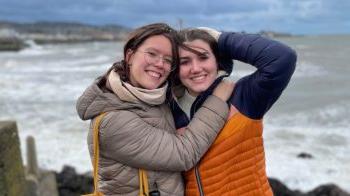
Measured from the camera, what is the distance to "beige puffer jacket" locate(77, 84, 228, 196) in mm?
2254

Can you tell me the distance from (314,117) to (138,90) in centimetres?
1455

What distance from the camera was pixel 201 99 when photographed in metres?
2.44

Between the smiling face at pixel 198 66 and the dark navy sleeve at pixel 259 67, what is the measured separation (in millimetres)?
75

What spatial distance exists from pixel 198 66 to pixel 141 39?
290 millimetres

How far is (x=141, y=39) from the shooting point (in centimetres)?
236

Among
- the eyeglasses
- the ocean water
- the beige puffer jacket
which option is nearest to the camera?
the beige puffer jacket

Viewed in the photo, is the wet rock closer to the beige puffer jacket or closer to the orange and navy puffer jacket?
the orange and navy puffer jacket

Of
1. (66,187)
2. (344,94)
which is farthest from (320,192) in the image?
(344,94)

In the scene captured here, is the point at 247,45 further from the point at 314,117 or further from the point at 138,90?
the point at 314,117

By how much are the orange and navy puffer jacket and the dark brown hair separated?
0.22 m

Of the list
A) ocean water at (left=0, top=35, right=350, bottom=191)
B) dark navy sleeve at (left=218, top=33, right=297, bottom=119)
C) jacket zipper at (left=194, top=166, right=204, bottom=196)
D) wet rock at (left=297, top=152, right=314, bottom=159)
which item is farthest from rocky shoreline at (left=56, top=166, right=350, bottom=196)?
dark navy sleeve at (left=218, top=33, right=297, bottom=119)

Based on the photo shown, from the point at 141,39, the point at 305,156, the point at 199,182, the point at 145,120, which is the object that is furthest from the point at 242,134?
the point at 305,156

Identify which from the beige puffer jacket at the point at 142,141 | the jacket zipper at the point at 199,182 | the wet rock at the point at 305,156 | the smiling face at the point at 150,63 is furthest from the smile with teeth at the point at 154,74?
the wet rock at the point at 305,156

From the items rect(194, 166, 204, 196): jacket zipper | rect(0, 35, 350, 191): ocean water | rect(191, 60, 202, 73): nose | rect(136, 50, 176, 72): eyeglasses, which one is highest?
rect(136, 50, 176, 72): eyeglasses
